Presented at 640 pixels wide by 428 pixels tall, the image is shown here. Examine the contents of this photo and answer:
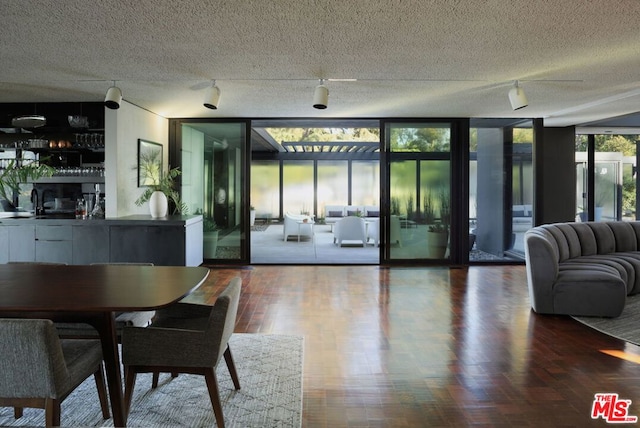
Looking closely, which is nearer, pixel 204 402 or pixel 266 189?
pixel 204 402

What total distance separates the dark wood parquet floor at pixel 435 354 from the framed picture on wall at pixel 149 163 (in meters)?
1.88

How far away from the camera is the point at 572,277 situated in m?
4.91

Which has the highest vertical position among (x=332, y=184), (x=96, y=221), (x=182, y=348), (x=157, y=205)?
(x=332, y=184)

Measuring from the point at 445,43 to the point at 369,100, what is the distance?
245cm

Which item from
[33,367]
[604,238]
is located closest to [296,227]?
[604,238]

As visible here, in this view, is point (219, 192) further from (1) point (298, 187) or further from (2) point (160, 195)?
(1) point (298, 187)

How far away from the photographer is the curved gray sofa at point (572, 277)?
478 centimetres

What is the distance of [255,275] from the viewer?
709cm

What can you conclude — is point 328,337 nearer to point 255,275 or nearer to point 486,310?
point 486,310

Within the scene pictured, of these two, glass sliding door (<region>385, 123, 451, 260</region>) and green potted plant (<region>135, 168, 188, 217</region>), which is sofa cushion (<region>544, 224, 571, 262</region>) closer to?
glass sliding door (<region>385, 123, 451, 260</region>)

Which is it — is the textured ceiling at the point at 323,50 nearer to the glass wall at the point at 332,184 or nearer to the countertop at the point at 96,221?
the countertop at the point at 96,221

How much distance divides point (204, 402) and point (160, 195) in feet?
13.2

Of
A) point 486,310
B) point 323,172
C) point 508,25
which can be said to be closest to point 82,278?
point 508,25

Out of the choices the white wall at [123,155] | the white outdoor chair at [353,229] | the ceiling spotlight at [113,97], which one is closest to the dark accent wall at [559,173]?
the white outdoor chair at [353,229]
